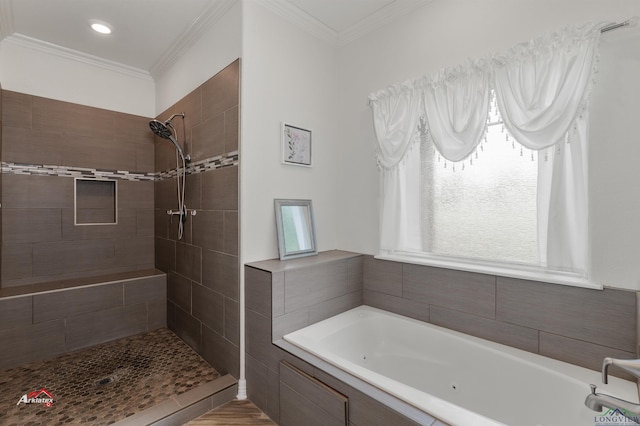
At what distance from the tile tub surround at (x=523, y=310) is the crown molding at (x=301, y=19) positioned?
6.55 feet

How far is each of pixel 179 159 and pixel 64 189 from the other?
114 centimetres

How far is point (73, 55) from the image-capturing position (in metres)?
2.88

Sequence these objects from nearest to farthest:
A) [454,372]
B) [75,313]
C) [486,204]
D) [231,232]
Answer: [454,372]
[486,204]
[231,232]
[75,313]

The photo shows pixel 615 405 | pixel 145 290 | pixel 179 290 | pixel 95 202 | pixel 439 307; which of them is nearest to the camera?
pixel 615 405

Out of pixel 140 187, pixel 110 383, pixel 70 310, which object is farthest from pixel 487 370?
pixel 140 187

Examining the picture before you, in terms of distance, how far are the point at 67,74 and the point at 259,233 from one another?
2.58 metres

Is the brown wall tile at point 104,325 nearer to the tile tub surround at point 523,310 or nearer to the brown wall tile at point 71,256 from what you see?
the brown wall tile at point 71,256

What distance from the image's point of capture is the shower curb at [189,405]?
67.5 inches

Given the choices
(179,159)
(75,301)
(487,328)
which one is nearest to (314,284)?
(487,328)

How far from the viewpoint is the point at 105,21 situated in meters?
2.40

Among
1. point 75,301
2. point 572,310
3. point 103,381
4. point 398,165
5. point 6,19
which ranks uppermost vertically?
point 6,19

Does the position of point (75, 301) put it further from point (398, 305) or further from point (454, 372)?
point (454, 372)

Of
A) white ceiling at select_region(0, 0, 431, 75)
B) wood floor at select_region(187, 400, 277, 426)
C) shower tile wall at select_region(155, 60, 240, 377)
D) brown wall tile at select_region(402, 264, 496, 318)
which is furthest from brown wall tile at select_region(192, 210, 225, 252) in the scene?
white ceiling at select_region(0, 0, 431, 75)

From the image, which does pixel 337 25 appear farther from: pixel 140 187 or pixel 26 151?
pixel 26 151
